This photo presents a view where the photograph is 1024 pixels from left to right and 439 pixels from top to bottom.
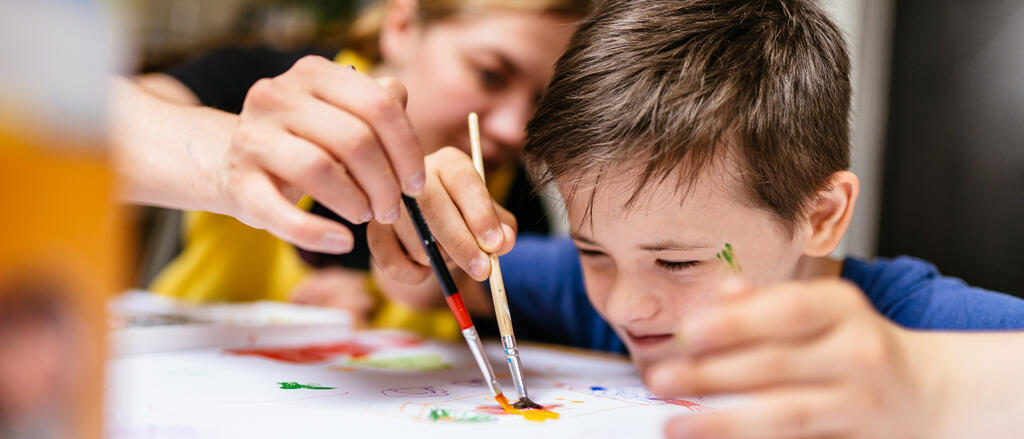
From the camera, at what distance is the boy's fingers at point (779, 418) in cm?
28

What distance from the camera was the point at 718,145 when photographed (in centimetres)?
52

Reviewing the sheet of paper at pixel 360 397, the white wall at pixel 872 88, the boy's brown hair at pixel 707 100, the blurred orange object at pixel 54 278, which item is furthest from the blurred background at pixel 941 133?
the blurred orange object at pixel 54 278

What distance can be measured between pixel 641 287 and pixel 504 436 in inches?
7.8

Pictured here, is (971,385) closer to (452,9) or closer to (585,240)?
(585,240)

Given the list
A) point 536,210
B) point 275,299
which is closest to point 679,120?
point 536,210

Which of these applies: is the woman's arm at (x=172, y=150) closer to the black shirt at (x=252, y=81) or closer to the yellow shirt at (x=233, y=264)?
the black shirt at (x=252, y=81)

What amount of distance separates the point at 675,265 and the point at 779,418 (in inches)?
10.2

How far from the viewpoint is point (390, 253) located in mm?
567

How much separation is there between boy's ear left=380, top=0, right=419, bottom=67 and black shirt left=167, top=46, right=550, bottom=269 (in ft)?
0.30

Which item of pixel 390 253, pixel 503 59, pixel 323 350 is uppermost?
pixel 503 59

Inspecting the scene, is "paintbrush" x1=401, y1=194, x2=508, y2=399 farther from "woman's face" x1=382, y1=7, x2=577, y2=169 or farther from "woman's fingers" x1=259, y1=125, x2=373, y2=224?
"woman's face" x1=382, y1=7, x2=577, y2=169

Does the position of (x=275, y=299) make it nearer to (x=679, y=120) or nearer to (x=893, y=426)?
(x=679, y=120)

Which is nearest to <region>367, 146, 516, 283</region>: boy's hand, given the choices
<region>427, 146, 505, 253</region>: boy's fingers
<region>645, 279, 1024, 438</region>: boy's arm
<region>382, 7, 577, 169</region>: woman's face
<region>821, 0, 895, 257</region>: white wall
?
<region>427, 146, 505, 253</region>: boy's fingers

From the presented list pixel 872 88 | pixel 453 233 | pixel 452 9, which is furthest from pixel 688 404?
pixel 872 88
